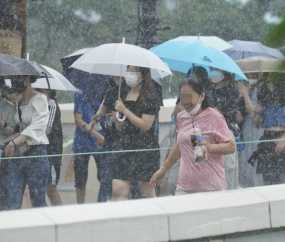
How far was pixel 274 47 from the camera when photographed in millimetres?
979

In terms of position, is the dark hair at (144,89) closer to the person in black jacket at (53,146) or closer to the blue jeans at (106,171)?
the blue jeans at (106,171)

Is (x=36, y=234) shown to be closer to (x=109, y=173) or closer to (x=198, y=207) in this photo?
(x=198, y=207)

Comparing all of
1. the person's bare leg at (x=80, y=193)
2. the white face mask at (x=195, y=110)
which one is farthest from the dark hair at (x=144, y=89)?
the person's bare leg at (x=80, y=193)

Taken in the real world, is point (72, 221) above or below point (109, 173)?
above

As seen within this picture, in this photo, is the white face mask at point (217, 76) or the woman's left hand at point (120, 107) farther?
the white face mask at point (217, 76)

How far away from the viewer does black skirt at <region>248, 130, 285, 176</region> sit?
5.81m

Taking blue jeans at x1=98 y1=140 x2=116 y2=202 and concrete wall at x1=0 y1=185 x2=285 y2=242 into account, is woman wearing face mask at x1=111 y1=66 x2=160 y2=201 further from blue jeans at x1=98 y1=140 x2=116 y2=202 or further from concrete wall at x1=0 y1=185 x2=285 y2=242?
concrete wall at x1=0 y1=185 x2=285 y2=242

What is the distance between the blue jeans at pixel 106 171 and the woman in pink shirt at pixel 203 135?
158 cm

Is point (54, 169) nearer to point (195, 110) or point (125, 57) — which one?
point (125, 57)

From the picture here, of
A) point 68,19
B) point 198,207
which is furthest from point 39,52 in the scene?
point 198,207

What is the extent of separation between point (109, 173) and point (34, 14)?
751 inches

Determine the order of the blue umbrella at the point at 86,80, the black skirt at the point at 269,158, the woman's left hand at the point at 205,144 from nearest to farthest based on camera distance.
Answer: the woman's left hand at the point at 205,144 → the black skirt at the point at 269,158 → the blue umbrella at the point at 86,80

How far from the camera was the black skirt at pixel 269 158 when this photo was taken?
581 centimetres

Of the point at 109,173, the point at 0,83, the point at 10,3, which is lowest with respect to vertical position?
the point at 109,173
